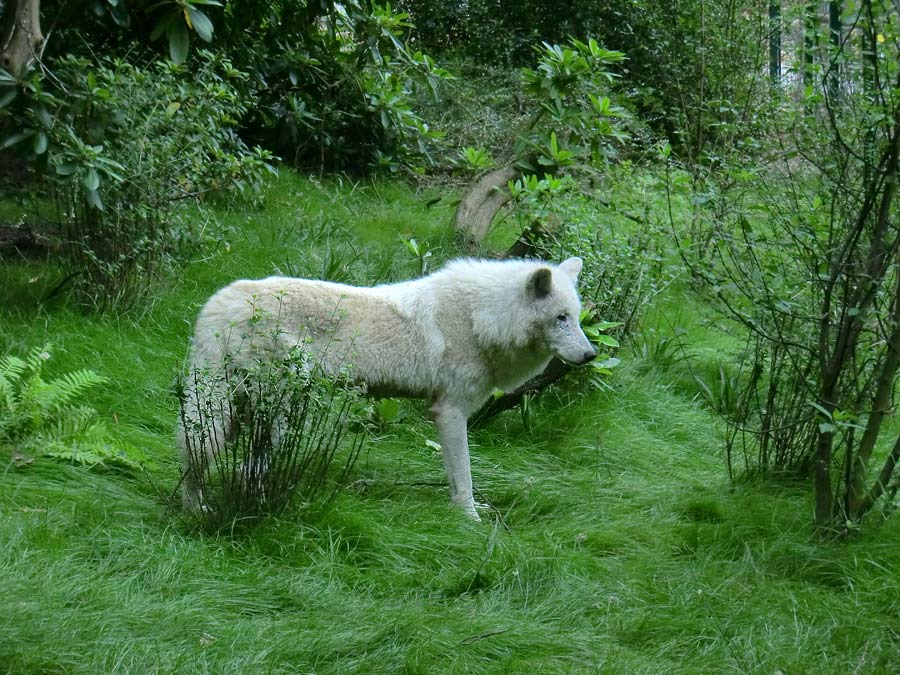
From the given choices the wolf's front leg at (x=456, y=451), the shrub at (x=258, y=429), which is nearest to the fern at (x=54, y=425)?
the shrub at (x=258, y=429)

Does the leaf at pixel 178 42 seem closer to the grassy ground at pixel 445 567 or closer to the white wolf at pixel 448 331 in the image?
the white wolf at pixel 448 331

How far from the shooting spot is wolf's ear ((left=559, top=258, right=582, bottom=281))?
6590 mm

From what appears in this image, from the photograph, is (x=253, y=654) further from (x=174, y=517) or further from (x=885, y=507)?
(x=885, y=507)

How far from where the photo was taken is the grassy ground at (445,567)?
409 centimetres

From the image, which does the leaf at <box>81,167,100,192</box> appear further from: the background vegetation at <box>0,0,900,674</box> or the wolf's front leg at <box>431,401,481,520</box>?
the wolf's front leg at <box>431,401,481,520</box>

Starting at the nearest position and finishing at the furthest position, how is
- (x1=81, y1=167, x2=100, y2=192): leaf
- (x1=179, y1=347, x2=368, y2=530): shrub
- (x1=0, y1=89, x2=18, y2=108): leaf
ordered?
(x1=179, y1=347, x2=368, y2=530): shrub
(x1=0, y1=89, x2=18, y2=108): leaf
(x1=81, y1=167, x2=100, y2=192): leaf

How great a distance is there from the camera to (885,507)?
5.27 meters

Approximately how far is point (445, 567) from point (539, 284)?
6.32ft

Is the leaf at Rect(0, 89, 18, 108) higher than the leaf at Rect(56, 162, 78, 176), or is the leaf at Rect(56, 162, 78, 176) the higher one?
the leaf at Rect(0, 89, 18, 108)

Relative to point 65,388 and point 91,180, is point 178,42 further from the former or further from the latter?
point 65,388

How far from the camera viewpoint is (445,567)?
5059 mm

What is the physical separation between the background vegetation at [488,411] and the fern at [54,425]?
0.02m

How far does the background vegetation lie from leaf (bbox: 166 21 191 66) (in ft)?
0.08

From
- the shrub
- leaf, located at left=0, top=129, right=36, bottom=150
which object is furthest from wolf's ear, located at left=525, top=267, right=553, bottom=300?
leaf, located at left=0, top=129, right=36, bottom=150
